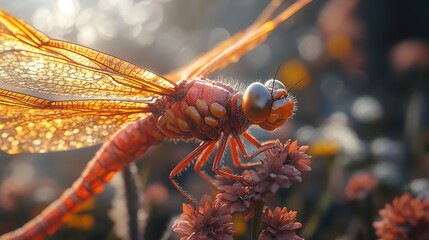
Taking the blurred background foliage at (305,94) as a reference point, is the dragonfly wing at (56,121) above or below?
below

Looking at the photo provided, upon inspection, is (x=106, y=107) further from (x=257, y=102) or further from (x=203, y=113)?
(x=257, y=102)

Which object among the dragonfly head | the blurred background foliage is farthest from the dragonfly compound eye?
the blurred background foliage

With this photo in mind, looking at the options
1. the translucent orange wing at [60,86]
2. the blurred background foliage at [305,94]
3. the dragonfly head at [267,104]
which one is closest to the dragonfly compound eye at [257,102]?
the dragonfly head at [267,104]

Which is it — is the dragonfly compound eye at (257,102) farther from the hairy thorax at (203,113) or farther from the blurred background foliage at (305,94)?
the blurred background foliage at (305,94)

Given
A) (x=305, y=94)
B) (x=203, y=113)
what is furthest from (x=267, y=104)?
(x=305, y=94)

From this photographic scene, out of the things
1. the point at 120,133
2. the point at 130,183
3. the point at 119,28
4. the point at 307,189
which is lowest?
the point at 130,183

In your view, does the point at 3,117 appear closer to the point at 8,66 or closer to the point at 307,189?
the point at 8,66

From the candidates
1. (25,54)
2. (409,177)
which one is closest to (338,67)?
(409,177)
